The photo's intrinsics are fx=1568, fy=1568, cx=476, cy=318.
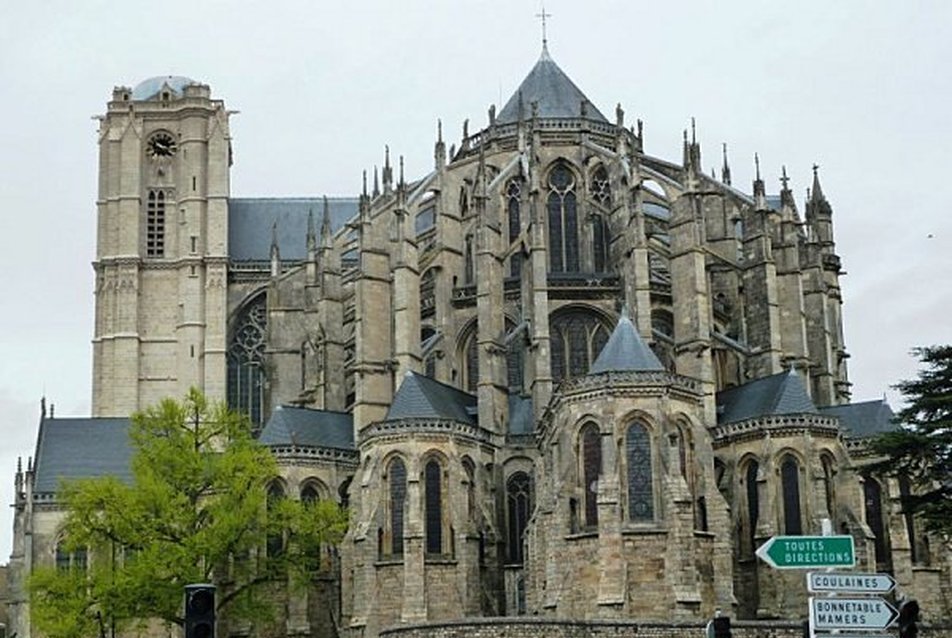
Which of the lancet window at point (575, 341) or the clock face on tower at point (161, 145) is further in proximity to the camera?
the clock face on tower at point (161, 145)

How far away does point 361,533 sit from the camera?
45000 mm

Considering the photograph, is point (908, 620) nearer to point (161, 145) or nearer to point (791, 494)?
point (791, 494)

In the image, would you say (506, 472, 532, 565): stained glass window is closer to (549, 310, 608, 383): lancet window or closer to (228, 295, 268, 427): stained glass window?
(549, 310, 608, 383): lancet window

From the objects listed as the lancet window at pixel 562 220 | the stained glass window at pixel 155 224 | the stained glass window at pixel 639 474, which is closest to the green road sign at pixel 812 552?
the stained glass window at pixel 639 474

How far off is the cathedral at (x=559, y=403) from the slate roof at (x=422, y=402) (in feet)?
0.30

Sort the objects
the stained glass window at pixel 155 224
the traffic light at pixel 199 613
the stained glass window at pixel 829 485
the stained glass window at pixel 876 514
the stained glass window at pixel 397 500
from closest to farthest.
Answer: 1. the traffic light at pixel 199 613
2. the stained glass window at pixel 829 485
3. the stained glass window at pixel 397 500
4. the stained glass window at pixel 876 514
5. the stained glass window at pixel 155 224

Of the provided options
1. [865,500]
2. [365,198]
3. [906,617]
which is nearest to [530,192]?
[365,198]

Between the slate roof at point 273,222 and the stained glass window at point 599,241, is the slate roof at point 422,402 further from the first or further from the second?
the slate roof at point 273,222

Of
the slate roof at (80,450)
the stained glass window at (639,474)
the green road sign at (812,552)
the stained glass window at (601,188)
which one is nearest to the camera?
the green road sign at (812,552)

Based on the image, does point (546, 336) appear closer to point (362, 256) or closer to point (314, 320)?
point (362, 256)

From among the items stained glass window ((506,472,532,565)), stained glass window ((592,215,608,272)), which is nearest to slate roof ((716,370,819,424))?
stained glass window ((506,472,532,565))

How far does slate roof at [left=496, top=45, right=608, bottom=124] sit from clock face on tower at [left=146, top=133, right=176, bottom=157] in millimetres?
16920

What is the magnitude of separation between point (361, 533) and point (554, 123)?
19191 mm

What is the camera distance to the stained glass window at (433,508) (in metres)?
45.0
